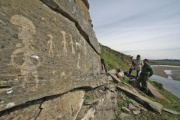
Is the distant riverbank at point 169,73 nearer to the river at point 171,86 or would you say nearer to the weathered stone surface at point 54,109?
the river at point 171,86

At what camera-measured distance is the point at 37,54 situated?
554 centimetres

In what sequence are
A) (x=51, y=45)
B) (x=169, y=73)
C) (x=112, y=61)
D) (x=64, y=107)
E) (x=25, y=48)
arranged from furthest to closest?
(x=169, y=73) < (x=112, y=61) < (x=64, y=107) < (x=51, y=45) < (x=25, y=48)

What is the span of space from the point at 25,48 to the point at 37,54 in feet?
1.52

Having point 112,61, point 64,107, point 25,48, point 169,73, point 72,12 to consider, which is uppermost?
point 72,12

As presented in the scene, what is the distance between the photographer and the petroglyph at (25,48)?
4.97 m

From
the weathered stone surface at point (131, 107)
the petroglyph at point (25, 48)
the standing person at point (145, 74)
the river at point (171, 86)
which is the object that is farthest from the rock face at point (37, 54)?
the river at point (171, 86)

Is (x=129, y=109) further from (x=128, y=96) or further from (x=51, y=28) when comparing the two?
(x=51, y=28)

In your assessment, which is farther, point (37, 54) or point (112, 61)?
point (112, 61)

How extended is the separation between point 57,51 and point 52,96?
1.52 meters

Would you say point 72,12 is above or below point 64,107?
above

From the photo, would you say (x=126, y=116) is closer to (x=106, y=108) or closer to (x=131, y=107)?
(x=131, y=107)

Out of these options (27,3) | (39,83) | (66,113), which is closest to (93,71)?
(66,113)

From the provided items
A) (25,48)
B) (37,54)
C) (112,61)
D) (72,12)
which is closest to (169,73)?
(112,61)

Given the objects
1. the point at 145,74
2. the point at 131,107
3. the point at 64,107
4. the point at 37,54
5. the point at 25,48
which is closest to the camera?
the point at 25,48
